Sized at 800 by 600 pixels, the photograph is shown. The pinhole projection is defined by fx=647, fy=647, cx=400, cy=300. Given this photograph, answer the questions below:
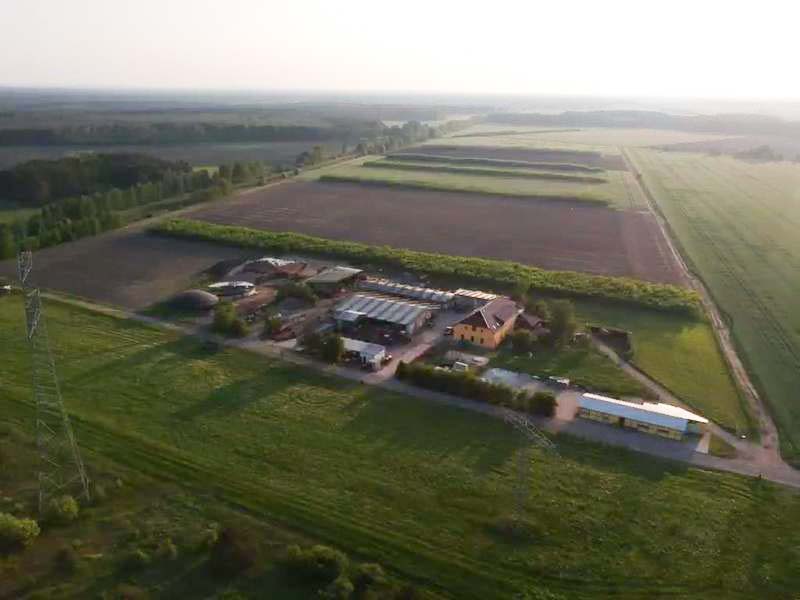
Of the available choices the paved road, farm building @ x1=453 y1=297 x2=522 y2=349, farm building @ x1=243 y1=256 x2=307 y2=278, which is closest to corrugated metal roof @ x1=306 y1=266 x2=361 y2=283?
farm building @ x1=243 y1=256 x2=307 y2=278

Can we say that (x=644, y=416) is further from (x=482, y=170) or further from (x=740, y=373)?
(x=482, y=170)

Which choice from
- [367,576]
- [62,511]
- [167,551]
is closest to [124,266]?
[62,511]

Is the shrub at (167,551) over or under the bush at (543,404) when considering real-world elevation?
under

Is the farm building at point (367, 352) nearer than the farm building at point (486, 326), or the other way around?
the farm building at point (367, 352)

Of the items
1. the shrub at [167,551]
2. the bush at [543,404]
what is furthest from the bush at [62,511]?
the bush at [543,404]

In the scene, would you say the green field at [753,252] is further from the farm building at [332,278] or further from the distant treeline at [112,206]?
the distant treeline at [112,206]

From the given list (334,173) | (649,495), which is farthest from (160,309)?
(334,173)

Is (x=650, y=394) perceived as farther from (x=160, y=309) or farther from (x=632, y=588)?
(x=160, y=309)
